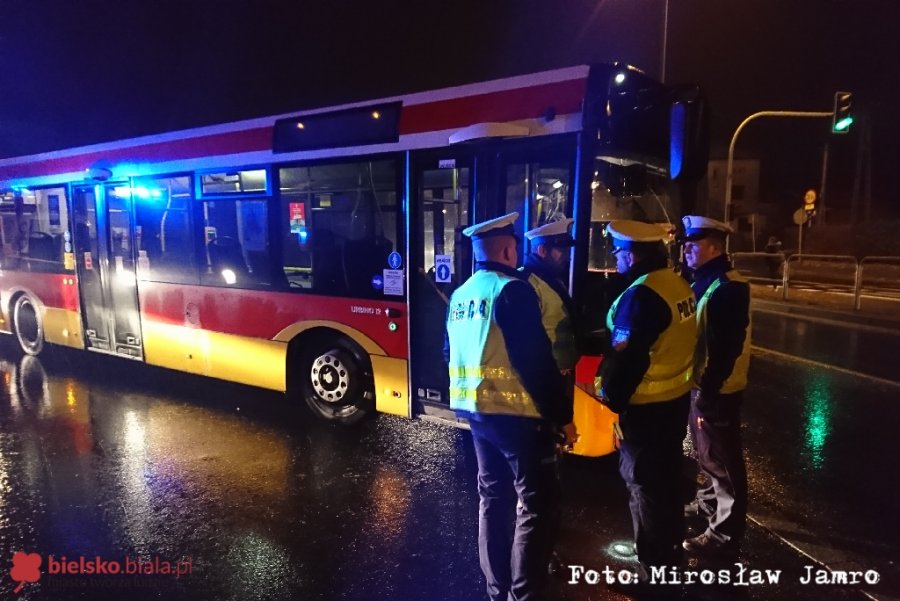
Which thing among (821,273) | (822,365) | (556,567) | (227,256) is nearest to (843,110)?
(821,273)

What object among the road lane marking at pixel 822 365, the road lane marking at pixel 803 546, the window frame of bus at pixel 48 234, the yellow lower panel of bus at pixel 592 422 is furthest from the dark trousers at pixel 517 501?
the window frame of bus at pixel 48 234

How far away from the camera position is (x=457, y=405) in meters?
2.95

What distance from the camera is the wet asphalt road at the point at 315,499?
135 inches

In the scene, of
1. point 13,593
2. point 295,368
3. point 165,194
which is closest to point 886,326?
point 295,368

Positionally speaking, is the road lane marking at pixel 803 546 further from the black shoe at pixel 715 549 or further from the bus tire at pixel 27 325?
the bus tire at pixel 27 325

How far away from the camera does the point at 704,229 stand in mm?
3533

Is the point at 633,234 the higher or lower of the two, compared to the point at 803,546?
higher

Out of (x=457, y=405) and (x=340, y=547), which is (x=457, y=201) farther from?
(x=340, y=547)

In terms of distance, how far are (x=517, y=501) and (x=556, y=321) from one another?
949mm

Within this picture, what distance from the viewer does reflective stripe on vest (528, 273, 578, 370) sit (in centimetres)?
287

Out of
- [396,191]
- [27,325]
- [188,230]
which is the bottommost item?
[27,325]

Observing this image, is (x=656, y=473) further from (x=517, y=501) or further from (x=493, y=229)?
(x=493, y=229)

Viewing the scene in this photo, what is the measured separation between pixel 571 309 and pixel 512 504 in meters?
1.05

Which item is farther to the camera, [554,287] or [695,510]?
[695,510]
